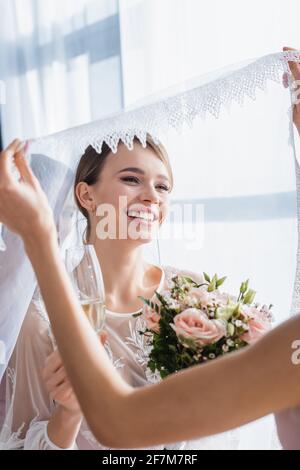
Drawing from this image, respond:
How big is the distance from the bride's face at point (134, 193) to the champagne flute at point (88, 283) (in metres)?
0.38

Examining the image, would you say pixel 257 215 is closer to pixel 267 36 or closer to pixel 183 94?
pixel 183 94

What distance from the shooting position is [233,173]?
1.36 m

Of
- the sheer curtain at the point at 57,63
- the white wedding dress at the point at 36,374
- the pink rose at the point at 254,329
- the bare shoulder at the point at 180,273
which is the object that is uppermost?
the sheer curtain at the point at 57,63

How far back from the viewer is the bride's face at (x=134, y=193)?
1.31 m

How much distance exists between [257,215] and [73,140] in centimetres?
52

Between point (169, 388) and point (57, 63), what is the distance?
2.57 m

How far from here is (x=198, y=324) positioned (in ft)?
3.16

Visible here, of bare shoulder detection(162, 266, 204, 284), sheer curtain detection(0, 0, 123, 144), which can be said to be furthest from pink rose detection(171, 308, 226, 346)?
sheer curtain detection(0, 0, 123, 144)

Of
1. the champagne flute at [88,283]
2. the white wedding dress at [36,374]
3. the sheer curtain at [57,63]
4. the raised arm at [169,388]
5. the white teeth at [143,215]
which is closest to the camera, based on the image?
the raised arm at [169,388]

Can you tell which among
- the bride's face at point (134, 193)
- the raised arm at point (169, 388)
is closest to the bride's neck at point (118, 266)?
the bride's face at point (134, 193)

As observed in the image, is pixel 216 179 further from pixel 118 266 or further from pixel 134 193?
pixel 118 266

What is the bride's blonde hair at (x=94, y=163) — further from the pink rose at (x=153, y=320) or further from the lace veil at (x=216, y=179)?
the pink rose at (x=153, y=320)

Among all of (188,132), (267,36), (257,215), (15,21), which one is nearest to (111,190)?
(188,132)

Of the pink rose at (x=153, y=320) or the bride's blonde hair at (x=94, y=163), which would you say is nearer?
the pink rose at (x=153, y=320)
